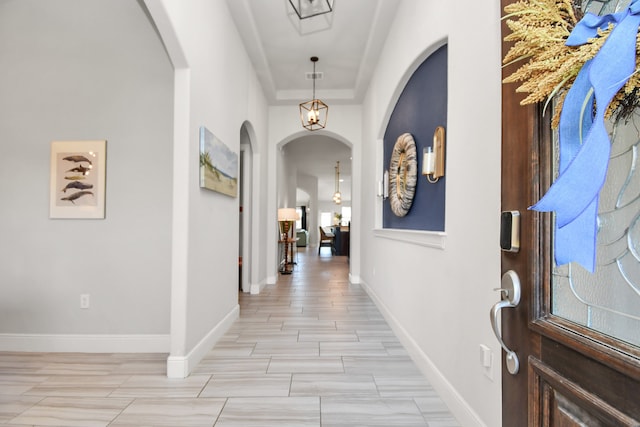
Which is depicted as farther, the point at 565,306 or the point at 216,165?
the point at 216,165

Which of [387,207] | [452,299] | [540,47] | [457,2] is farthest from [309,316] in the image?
[540,47]

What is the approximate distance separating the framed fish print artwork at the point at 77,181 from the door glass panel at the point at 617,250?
3.23m

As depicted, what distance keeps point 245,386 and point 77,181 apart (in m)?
2.19

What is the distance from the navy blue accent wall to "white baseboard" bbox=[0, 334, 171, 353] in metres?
2.44

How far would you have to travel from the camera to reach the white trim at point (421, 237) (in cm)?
216

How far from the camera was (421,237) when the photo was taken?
2.55 m

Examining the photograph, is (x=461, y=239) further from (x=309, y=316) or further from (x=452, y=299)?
(x=309, y=316)

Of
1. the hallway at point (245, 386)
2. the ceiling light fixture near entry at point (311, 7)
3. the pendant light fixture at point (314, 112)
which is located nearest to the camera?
the hallway at point (245, 386)

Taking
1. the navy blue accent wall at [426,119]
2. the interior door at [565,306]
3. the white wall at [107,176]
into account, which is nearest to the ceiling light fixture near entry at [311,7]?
the navy blue accent wall at [426,119]

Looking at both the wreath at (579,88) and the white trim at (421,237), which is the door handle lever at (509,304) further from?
the white trim at (421,237)

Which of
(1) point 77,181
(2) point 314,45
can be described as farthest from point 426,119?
(1) point 77,181

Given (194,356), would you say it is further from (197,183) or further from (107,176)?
(107,176)

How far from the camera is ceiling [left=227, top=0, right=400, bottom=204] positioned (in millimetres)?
3533

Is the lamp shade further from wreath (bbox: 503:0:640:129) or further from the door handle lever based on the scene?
wreath (bbox: 503:0:640:129)
